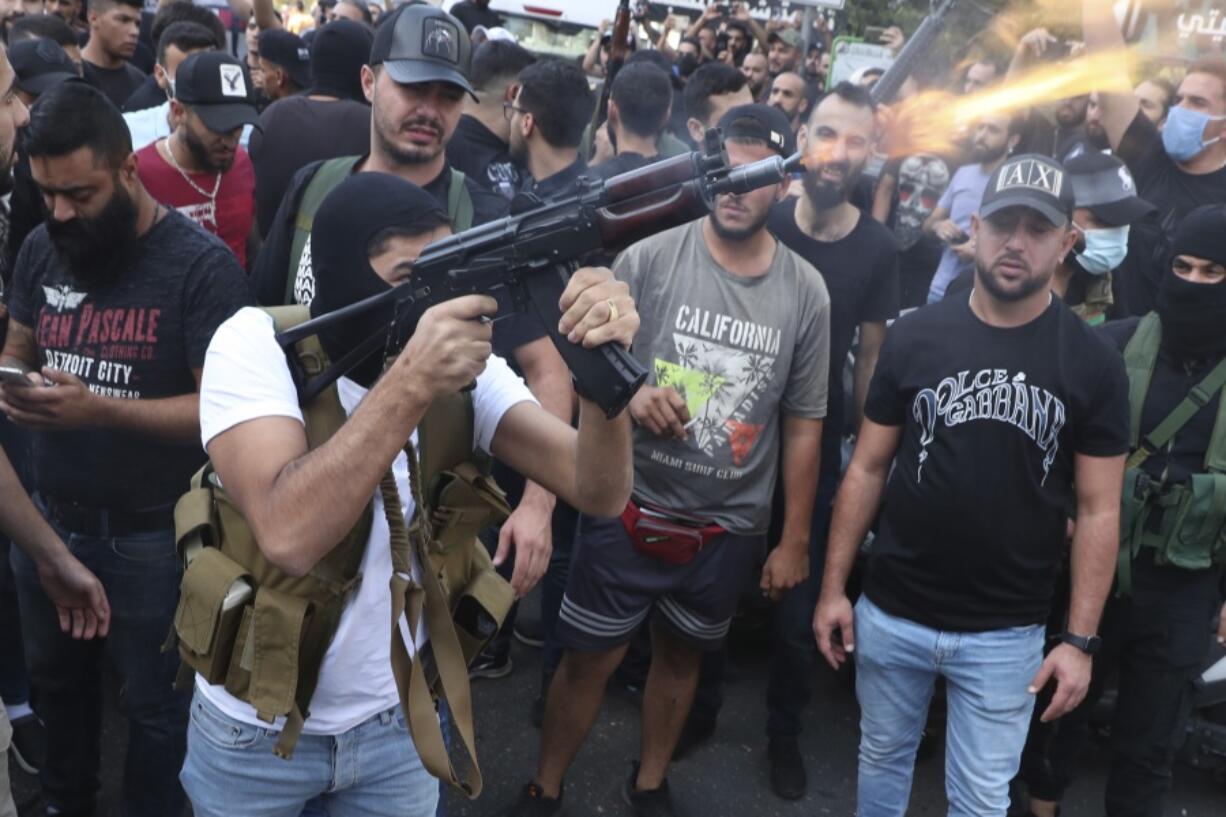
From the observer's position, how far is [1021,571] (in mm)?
3264

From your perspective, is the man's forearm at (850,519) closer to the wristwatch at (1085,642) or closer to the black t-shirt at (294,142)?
the wristwatch at (1085,642)

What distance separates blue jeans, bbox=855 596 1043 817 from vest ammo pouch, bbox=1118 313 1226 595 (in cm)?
53

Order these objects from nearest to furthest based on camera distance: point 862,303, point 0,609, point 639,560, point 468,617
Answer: point 468,617, point 639,560, point 0,609, point 862,303

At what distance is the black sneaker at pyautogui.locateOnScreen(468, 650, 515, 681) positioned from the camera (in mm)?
4695

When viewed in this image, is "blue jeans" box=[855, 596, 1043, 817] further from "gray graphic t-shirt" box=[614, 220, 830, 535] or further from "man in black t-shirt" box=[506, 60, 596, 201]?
"man in black t-shirt" box=[506, 60, 596, 201]

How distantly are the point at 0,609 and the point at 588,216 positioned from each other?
3.06 metres

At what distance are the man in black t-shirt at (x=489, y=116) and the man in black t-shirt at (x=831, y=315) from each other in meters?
1.54

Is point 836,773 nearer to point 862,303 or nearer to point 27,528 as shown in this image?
point 862,303

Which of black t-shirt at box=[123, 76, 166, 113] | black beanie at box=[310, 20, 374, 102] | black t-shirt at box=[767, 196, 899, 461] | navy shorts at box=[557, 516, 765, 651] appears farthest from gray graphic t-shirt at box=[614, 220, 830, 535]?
black t-shirt at box=[123, 76, 166, 113]

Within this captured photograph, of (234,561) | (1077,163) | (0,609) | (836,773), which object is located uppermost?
(1077,163)

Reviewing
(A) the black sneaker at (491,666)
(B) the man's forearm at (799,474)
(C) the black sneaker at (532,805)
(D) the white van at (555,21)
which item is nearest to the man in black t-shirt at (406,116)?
(B) the man's forearm at (799,474)

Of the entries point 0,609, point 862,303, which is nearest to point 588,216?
point 862,303

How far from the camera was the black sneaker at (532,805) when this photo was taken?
12.2 feet

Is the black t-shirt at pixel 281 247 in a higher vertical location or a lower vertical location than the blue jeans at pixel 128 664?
higher
